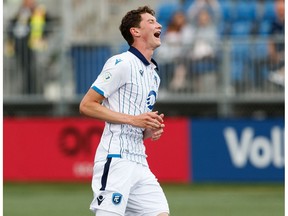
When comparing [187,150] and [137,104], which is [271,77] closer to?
[187,150]

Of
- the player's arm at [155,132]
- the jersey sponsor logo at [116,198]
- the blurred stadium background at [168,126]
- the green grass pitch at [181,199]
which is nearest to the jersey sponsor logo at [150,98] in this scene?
the player's arm at [155,132]

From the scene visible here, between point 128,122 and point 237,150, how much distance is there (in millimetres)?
11499

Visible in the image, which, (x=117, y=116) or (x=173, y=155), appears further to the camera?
(x=173, y=155)

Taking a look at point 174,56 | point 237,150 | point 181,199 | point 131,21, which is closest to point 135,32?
point 131,21

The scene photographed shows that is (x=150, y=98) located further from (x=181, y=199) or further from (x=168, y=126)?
(x=168, y=126)

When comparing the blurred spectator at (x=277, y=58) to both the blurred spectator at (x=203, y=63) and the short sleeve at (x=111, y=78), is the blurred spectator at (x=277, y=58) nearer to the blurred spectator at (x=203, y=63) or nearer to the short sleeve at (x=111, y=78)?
the blurred spectator at (x=203, y=63)

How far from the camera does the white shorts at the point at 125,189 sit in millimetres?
7629

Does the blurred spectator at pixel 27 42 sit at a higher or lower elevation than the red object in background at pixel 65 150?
higher

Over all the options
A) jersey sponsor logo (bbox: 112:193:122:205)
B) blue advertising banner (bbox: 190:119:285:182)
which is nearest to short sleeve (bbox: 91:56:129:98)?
jersey sponsor logo (bbox: 112:193:122:205)

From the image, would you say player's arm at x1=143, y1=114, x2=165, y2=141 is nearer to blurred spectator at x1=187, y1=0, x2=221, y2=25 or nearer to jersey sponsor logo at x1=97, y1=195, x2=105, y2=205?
jersey sponsor logo at x1=97, y1=195, x2=105, y2=205

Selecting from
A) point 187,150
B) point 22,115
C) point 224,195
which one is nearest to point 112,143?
point 224,195

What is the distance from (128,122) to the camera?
757 cm

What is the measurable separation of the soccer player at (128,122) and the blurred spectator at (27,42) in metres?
11.9

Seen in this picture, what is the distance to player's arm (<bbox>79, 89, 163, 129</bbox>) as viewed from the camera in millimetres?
7516
